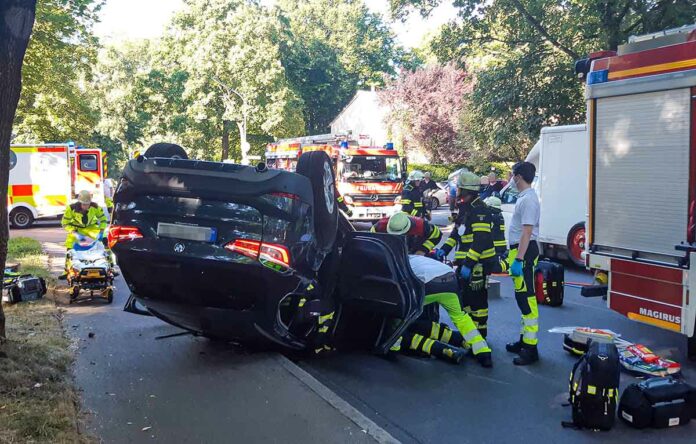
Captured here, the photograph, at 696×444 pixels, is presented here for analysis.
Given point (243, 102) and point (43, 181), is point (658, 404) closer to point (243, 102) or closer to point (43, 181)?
point (43, 181)

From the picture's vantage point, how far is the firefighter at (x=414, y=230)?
623cm

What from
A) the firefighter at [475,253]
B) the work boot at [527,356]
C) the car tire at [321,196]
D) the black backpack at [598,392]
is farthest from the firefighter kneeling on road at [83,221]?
the black backpack at [598,392]

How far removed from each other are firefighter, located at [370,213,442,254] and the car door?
0.58m

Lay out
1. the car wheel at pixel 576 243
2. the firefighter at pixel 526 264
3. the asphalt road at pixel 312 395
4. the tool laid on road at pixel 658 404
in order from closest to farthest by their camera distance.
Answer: the asphalt road at pixel 312 395 → the tool laid on road at pixel 658 404 → the firefighter at pixel 526 264 → the car wheel at pixel 576 243

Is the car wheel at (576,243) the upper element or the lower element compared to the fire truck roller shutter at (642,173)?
lower

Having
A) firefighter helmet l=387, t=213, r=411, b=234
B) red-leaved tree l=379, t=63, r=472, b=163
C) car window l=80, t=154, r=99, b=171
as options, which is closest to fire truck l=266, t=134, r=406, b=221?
car window l=80, t=154, r=99, b=171

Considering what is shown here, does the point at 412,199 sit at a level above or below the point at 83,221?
above

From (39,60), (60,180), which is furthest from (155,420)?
(60,180)

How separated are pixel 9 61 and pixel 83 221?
14.7 ft

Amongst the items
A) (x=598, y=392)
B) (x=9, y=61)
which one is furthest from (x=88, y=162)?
(x=598, y=392)

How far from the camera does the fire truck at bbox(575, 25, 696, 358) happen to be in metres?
5.86

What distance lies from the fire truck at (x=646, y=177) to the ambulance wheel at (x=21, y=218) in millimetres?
19819

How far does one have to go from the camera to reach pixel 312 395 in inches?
188

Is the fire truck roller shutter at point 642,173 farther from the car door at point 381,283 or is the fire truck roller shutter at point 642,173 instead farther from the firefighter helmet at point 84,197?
the firefighter helmet at point 84,197
